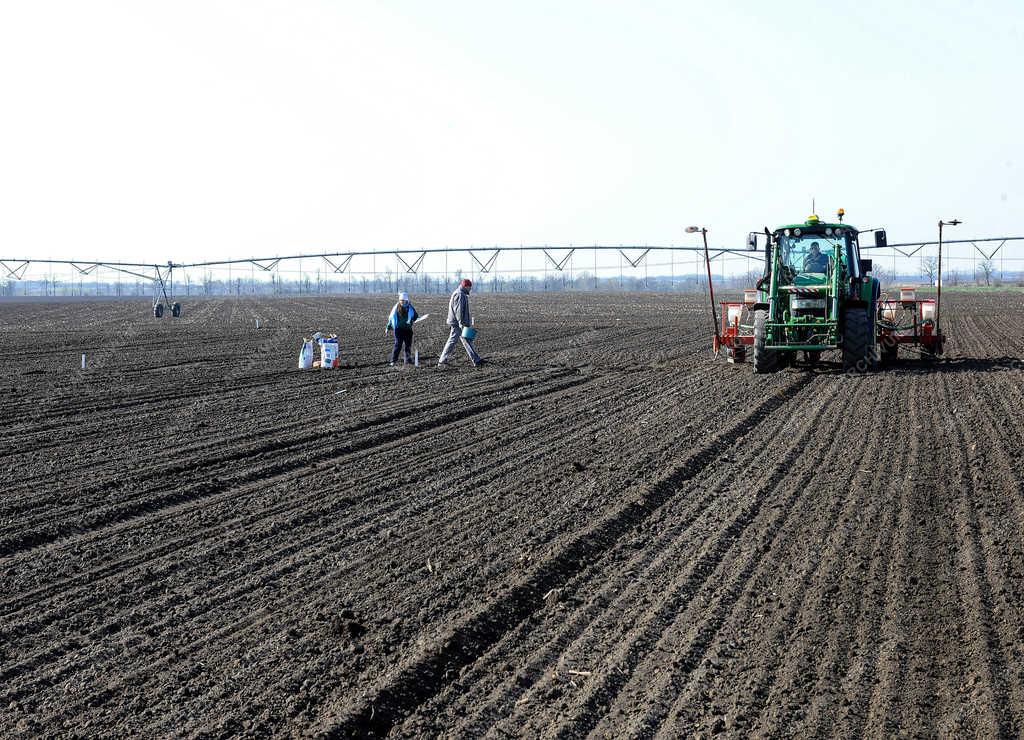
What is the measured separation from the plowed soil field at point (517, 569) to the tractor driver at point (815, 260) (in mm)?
3940

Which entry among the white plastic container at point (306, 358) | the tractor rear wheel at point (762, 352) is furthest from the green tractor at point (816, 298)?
the white plastic container at point (306, 358)

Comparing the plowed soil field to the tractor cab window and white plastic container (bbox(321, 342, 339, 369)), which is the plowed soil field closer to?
the tractor cab window

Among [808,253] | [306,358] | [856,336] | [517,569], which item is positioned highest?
[808,253]

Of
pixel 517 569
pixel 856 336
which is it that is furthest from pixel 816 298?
pixel 517 569

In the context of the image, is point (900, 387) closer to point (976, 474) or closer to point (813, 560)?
point (976, 474)

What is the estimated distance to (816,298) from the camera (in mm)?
15984

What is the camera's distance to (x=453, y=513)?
294 inches

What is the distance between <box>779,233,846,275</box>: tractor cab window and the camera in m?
16.4

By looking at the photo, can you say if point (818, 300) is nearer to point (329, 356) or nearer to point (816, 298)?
point (816, 298)

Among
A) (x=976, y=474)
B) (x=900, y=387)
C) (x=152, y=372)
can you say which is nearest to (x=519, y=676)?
(x=976, y=474)

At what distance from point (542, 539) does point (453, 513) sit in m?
→ 0.97

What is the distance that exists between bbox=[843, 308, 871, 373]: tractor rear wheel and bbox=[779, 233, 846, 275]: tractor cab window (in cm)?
114

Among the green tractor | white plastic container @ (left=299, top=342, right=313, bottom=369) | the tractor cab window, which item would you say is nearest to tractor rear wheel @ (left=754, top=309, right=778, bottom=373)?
the green tractor

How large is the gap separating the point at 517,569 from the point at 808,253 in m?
11.9
